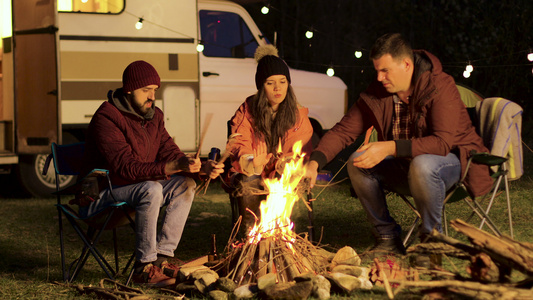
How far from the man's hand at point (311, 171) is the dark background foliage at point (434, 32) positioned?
283 inches

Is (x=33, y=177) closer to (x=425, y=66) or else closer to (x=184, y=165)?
(x=184, y=165)

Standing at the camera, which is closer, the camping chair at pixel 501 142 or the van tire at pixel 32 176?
the camping chair at pixel 501 142

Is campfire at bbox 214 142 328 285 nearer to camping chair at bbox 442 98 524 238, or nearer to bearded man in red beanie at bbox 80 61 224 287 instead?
bearded man in red beanie at bbox 80 61 224 287

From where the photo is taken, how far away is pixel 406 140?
3809 millimetres

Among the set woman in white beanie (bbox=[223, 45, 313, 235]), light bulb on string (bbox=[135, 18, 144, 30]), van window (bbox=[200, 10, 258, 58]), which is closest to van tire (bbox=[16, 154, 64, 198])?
light bulb on string (bbox=[135, 18, 144, 30])

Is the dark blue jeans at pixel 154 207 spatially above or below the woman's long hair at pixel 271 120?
below

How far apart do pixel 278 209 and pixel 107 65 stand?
3.90m

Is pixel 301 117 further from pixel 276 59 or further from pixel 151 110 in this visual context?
pixel 151 110

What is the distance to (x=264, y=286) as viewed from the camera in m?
3.41

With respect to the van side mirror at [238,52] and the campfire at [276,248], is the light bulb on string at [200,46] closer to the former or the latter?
the van side mirror at [238,52]

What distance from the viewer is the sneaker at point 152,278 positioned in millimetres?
3770

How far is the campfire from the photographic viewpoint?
3600 mm

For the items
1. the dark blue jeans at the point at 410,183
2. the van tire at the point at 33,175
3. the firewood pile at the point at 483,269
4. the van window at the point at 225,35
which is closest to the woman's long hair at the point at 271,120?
the dark blue jeans at the point at 410,183

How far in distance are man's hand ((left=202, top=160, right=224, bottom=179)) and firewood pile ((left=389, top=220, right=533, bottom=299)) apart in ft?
4.16
